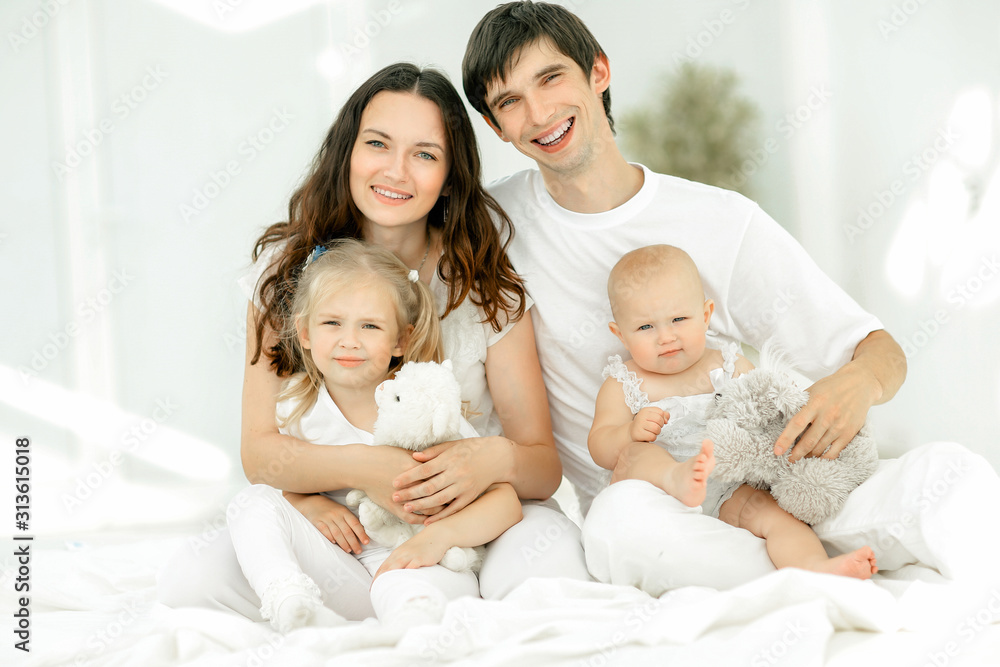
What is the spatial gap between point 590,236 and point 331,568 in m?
0.95

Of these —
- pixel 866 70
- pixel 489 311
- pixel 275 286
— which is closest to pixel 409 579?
pixel 489 311

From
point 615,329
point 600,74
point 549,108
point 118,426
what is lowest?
point 118,426

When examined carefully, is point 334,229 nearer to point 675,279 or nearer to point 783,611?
point 675,279

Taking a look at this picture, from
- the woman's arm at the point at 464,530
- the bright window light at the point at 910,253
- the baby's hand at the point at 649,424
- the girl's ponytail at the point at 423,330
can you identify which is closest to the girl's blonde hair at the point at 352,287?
the girl's ponytail at the point at 423,330

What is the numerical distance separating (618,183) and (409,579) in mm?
1075

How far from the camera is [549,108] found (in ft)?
5.72

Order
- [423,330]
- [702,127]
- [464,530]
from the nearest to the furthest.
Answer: [464,530], [423,330], [702,127]

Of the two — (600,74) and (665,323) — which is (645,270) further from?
(600,74)

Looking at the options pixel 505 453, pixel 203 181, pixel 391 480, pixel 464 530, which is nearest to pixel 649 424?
pixel 505 453

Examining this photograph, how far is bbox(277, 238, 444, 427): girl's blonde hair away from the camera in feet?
5.28

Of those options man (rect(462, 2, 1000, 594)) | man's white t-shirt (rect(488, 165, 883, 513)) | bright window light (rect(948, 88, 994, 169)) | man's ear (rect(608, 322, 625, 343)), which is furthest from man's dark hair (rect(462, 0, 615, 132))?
bright window light (rect(948, 88, 994, 169))

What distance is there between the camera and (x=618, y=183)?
73.7 inches

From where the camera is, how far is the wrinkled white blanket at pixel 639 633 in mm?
1014

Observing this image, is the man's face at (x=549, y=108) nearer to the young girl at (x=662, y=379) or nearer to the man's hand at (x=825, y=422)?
the young girl at (x=662, y=379)
